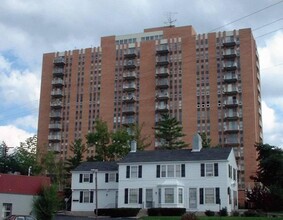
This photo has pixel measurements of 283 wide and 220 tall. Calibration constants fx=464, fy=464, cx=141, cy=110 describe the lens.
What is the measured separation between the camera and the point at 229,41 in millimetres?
105938

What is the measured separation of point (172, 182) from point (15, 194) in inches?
702

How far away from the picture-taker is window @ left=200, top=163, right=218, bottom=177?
174 feet

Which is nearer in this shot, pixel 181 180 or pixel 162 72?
pixel 181 180

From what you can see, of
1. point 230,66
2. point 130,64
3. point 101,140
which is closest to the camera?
point 101,140

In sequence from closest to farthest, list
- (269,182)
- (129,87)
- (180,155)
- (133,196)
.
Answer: (180,155) < (133,196) < (269,182) < (129,87)

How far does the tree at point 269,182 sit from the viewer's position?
4875 centimetres

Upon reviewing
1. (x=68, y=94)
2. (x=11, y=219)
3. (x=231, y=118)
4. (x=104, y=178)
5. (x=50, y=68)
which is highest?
(x=50, y=68)

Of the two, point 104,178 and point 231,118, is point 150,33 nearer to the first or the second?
point 231,118

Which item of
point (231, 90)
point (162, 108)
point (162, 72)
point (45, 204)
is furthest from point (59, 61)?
point (45, 204)

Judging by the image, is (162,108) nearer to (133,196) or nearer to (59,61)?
(59,61)

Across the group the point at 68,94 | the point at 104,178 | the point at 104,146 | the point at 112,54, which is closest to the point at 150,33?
the point at 112,54

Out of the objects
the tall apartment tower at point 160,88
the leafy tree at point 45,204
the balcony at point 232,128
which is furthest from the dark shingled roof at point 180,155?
the balcony at point 232,128

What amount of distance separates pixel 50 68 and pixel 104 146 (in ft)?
162

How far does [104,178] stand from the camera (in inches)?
2434
